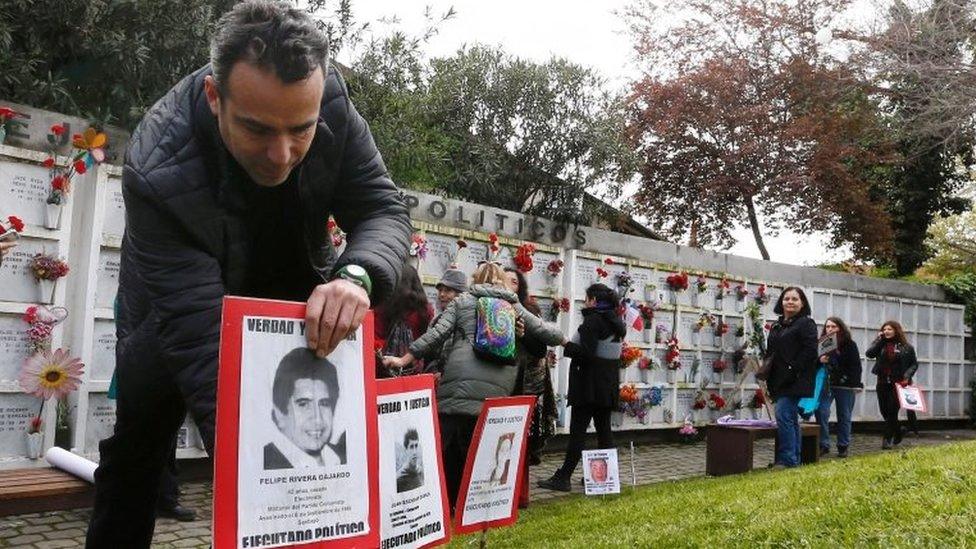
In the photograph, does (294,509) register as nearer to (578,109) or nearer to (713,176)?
(578,109)

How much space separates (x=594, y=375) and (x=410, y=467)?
485 centimetres

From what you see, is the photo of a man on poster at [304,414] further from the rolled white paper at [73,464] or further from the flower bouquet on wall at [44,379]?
the flower bouquet on wall at [44,379]

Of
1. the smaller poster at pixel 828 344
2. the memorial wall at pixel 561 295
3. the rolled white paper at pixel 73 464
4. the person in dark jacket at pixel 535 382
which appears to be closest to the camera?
the rolled white paper at pixel 73 464

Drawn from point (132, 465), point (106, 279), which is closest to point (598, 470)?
point (106, 279)

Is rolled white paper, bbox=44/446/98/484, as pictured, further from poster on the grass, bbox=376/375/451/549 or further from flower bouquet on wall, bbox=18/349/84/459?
flower bouquet on wall, bbox=18/349/84/459

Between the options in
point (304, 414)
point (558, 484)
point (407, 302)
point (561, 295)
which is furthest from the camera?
point (561, 295)

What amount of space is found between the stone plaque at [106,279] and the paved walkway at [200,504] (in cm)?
155

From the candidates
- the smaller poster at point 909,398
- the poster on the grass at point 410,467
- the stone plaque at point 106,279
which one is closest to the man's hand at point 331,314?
the poster on the grass at point 410,467

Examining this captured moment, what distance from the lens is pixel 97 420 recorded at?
6.44m

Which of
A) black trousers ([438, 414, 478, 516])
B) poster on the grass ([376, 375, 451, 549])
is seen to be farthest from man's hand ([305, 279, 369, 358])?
black trousers ([438, 414, 478, 516])

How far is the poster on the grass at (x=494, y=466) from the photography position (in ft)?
13.6

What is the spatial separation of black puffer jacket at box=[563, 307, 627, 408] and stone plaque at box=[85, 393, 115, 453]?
3.75 metres

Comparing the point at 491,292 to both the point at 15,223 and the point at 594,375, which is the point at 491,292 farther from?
the point at 15,223

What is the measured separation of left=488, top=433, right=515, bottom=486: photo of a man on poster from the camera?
4.32m
